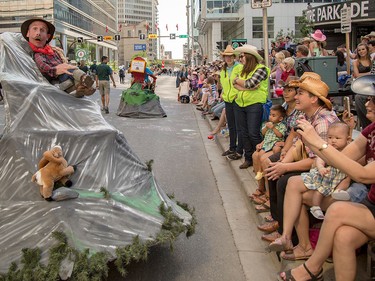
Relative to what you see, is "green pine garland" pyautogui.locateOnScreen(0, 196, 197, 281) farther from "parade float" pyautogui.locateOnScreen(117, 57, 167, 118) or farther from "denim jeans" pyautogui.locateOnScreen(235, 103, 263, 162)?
"parade float" pyautogui.locateOnScreen(117, 57, 167, 118)

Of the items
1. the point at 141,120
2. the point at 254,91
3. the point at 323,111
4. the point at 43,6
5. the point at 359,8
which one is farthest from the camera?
the point at 43,6

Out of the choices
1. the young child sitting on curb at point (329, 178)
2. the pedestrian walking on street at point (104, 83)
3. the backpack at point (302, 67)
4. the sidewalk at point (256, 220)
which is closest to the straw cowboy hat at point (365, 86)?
the young child sitting on curb at point (329, 178)

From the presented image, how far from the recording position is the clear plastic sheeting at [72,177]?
10.5ft

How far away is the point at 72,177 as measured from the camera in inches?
138

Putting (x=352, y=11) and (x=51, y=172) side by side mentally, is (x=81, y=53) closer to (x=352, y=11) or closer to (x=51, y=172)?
(x=352, y=11)

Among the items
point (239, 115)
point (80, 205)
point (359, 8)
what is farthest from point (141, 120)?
point (359, 8)

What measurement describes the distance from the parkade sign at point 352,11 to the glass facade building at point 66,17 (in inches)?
1235

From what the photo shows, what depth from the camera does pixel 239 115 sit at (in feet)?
22.9

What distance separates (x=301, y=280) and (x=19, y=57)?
304 cm

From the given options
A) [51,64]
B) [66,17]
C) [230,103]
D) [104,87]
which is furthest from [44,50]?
[66,17]

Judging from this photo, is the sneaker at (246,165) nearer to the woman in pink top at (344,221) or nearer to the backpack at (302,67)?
the backpack at (302,67)

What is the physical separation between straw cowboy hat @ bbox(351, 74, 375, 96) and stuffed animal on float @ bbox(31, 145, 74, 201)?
219 cm

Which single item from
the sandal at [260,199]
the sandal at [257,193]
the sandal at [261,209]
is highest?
the sandal at [257,193]

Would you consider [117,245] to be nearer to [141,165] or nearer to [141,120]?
[141,165]
